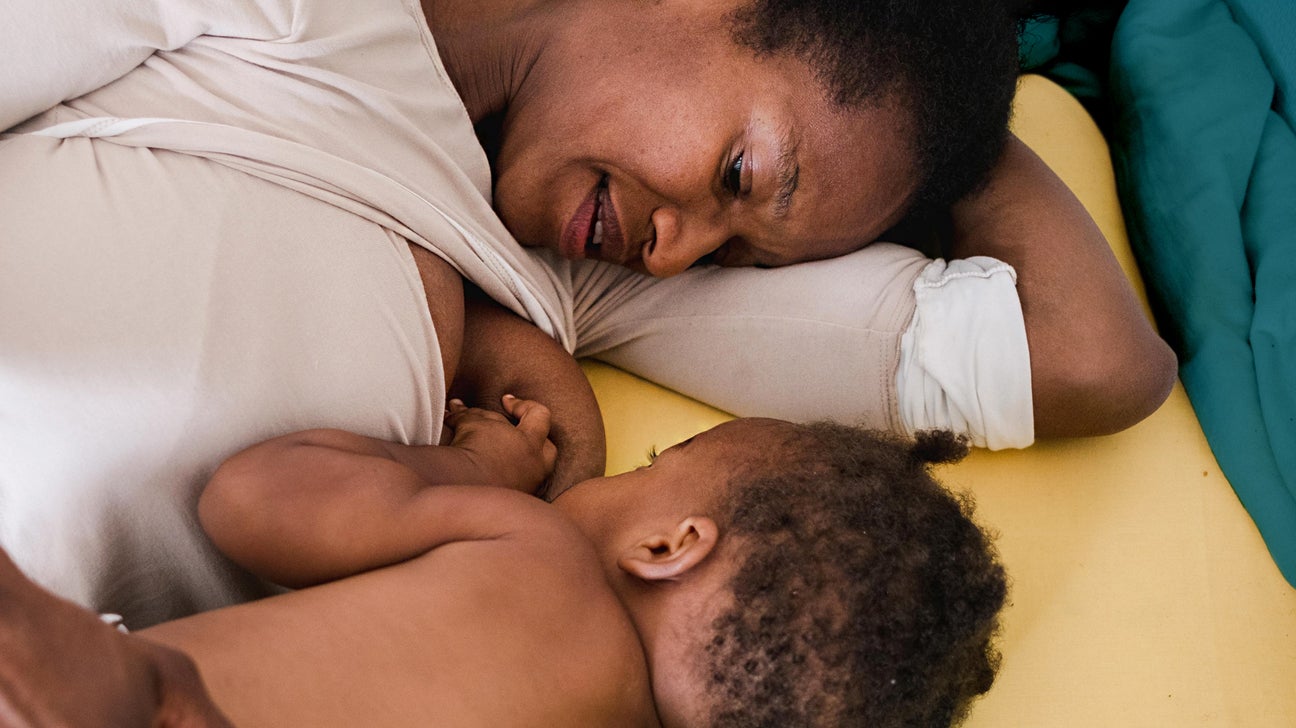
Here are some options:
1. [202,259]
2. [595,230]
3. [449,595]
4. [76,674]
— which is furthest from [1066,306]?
[76,674]

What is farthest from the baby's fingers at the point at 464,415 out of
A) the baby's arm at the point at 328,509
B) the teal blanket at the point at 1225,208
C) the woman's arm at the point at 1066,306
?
the teal blanket at the point at 1225,208

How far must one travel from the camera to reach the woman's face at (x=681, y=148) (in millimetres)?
1166

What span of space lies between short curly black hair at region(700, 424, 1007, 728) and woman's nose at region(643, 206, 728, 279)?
38 centimetres

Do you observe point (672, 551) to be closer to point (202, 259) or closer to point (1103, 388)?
point (202, 259)

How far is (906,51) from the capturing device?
1192mm

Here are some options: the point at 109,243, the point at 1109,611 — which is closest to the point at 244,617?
the point at 109,243

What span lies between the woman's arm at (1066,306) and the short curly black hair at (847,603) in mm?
391

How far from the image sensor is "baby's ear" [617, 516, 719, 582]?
90 centimetres

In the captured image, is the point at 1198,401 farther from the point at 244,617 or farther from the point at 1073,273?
the point at 244,617

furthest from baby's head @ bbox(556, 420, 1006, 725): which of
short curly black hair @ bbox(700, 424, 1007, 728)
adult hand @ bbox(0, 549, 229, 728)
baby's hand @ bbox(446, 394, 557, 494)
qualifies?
adult hand @ bbox(0, 549, 229, 728)

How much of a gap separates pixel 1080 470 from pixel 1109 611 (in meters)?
0.20

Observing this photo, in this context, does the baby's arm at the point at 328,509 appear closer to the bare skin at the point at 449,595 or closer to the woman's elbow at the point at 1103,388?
the bare skin at the point at 449,595

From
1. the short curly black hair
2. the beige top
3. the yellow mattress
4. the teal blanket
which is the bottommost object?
the yellow mattress

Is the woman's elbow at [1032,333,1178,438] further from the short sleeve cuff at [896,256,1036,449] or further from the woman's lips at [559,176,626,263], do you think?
the woman's lips at [559,176,626,263]
